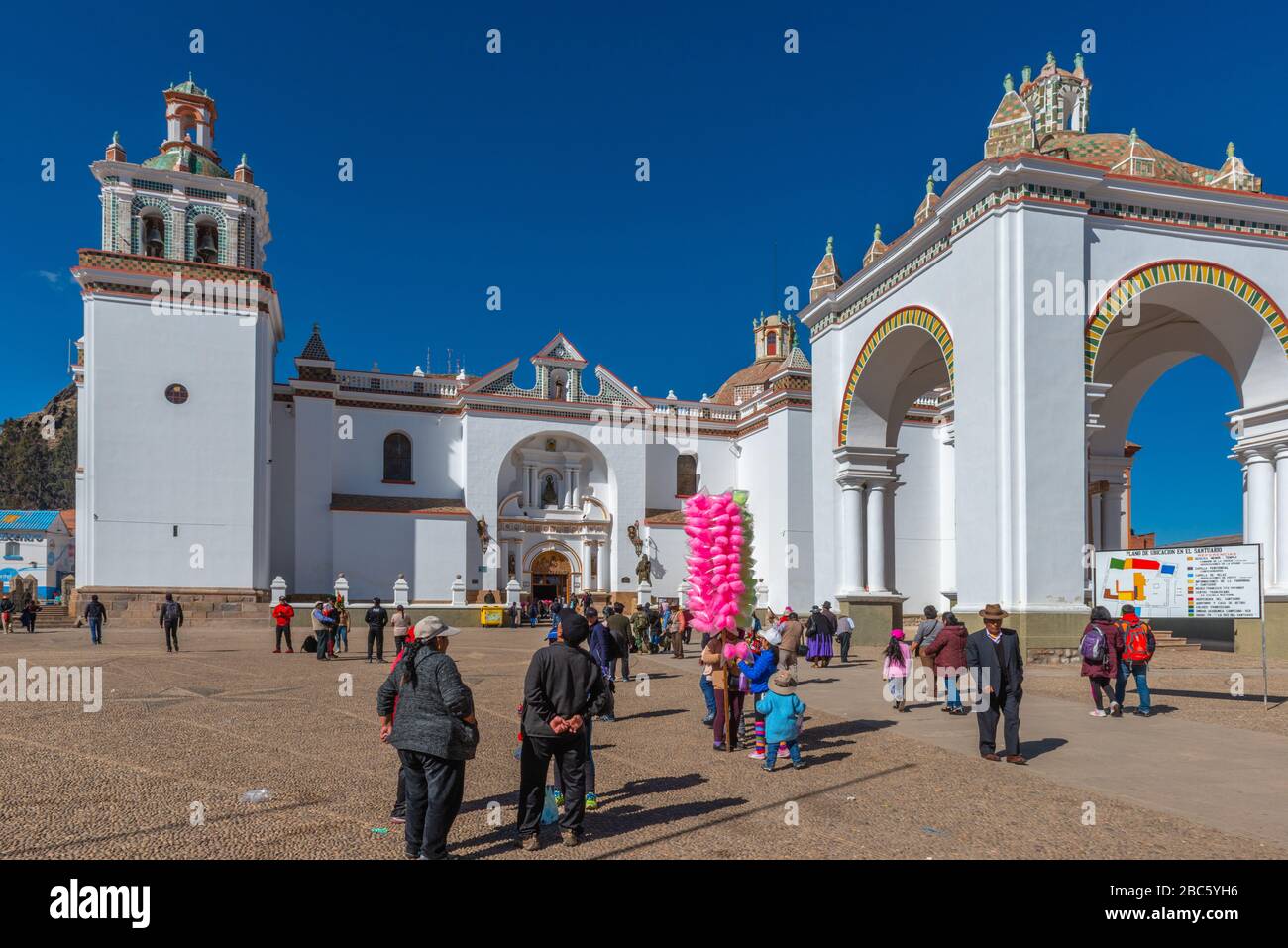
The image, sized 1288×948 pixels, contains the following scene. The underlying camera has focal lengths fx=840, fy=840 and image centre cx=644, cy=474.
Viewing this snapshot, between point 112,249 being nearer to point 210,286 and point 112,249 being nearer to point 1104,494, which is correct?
point 210,286

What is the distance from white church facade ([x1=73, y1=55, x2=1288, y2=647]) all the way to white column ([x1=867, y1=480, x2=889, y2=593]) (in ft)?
0.21

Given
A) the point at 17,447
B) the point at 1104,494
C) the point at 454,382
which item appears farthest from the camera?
the point at 17,447

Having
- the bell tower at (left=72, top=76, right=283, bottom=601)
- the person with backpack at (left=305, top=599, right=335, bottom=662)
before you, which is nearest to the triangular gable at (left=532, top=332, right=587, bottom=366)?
the bell tower at (left=72, top=76, right=283, bottom=601)

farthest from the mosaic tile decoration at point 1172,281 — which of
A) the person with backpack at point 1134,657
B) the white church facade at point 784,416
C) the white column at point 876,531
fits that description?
the white column at point 876,531

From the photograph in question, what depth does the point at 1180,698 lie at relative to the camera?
11.1 m

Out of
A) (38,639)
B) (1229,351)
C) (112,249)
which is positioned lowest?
(38,639)

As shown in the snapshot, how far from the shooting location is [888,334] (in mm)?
17984

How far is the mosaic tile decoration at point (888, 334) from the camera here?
52.2 ft

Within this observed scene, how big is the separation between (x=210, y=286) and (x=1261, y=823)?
31.0 m

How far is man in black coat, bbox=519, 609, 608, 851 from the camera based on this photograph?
530 centimetres

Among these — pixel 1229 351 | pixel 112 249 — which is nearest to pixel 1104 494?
pixel 1229 351

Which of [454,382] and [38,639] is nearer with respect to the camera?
[38,639]

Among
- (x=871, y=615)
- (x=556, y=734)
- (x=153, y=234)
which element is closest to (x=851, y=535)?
(x=871, y=615)

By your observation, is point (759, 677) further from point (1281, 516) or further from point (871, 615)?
point (1281, 516)
